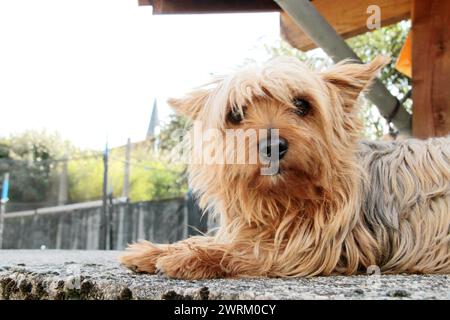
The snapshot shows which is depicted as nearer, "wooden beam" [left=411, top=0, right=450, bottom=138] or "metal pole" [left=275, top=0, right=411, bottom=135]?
"metal pole" [left=275, top=0, right=411, bottom=135]

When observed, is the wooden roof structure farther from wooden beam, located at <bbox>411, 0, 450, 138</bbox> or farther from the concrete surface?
the concrete surface

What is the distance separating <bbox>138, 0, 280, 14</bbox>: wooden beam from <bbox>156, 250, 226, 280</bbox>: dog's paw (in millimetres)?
1854

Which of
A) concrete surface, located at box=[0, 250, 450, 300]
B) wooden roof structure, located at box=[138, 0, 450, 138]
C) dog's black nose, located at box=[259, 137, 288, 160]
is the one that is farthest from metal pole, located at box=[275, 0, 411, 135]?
concrete surface, located at box=[0, 250, 450, 300]

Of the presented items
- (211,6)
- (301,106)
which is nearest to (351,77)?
(301,106)

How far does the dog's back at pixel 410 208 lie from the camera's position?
2501 millimetres

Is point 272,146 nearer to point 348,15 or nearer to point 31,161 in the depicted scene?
point 348,15

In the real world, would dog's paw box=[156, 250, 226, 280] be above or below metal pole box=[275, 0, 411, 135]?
below

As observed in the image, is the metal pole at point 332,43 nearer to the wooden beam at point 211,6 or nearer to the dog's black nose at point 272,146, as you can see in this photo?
the wooden beam at point 211,6

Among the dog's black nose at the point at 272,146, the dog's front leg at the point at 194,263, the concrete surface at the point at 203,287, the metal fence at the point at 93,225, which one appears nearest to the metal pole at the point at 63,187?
the metal fence at the point at 93,225

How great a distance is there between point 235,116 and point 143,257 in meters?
0.69

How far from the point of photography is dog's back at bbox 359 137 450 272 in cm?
250

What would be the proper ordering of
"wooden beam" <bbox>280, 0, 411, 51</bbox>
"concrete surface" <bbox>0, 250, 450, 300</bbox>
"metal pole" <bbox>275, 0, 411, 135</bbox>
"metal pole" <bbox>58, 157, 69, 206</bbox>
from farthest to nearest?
1. "metal pole" <bbox>58, 157, 69, 206</bbox>
2. "wooden beam" <bbox>280, 0, 411, 51</bbox>
3. "metal pole" <bbox>275, 0, 411, 135</bbox>
4. "concrete surface" <bbox>0, 250, 450, 300</bbox>

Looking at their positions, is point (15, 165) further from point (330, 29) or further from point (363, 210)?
point (363, 210)

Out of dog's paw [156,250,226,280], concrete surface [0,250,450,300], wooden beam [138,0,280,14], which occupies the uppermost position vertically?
wooden beam [138,0,280,14]
